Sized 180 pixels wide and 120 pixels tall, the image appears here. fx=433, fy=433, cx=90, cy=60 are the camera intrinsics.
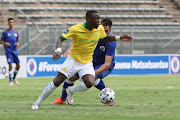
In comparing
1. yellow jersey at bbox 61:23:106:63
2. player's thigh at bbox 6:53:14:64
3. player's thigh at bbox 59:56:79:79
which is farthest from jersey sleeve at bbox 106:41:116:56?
player's thigh at bbox 6:53:14:64

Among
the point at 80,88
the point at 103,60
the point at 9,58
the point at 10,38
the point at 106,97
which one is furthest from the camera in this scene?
the point at 10,38

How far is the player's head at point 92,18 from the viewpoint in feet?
25.8

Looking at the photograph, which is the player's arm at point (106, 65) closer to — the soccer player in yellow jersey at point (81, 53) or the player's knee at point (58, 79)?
the soccer player in yellow jersey at point (81, 53)

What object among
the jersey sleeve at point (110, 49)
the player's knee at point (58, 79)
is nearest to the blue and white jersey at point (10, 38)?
the jersey sleeve at point (110, 49)

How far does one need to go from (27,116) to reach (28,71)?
13736 mm

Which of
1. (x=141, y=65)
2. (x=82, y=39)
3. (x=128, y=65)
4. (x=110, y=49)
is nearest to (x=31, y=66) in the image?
(x=128, y=65)

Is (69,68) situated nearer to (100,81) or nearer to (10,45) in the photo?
(100,81)

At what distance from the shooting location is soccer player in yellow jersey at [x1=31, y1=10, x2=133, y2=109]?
7.88m

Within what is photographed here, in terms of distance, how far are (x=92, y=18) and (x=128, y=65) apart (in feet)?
47.5

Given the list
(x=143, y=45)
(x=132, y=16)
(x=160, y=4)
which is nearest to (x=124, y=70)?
(x=143, y=45)

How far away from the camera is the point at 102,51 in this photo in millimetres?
9664

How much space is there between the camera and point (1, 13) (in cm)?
2562

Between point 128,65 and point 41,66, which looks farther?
point 128,65

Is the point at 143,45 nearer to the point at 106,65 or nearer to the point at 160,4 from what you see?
the point at 160,4
